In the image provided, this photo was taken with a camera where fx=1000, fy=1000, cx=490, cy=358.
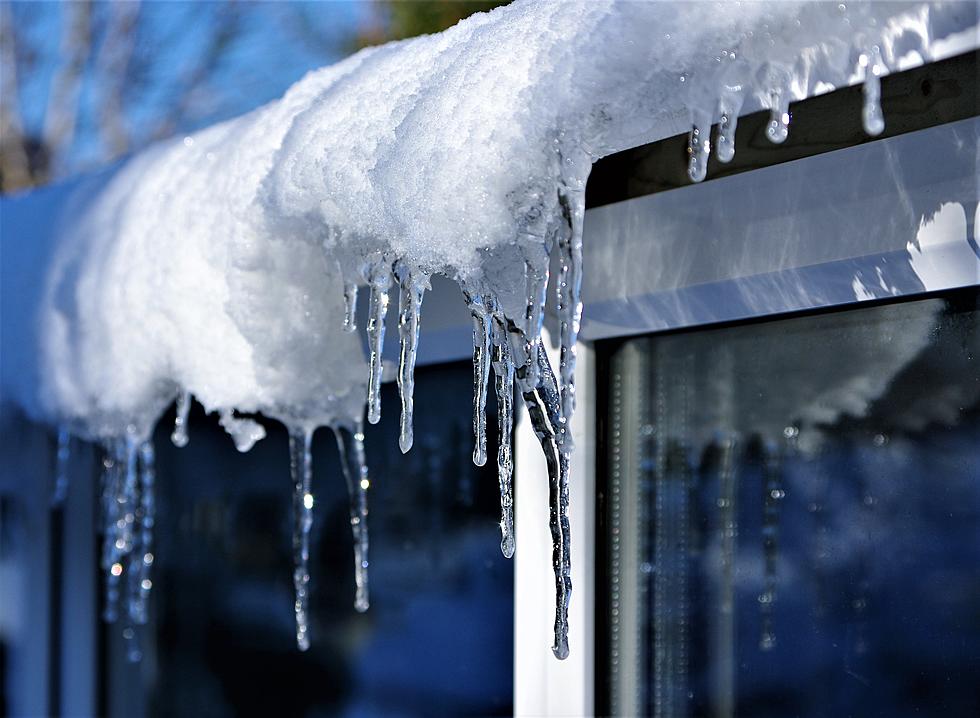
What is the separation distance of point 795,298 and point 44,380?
5.88ft

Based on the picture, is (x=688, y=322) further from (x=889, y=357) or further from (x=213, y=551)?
(x=213, y=551)

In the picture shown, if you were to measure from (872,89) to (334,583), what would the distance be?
1772 mm

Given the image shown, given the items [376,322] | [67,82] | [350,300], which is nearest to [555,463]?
[376,322]

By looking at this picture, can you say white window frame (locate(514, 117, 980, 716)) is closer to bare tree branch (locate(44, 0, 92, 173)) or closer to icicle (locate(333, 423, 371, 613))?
icicle (locate(333, 423, 371, 613))

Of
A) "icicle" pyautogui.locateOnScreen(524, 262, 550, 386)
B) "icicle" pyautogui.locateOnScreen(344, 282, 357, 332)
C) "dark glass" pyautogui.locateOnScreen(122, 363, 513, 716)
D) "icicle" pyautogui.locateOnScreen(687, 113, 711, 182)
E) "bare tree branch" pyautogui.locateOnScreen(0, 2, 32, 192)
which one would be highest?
"bare tree branch" pyautogui.locateOnScreen(0, 2, 32, 192)

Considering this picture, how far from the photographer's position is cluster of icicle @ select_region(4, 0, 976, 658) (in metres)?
1.07

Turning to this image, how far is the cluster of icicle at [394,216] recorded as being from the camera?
1069 mm

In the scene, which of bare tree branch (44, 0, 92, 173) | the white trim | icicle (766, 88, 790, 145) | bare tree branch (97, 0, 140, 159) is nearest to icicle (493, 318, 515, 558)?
the white trim

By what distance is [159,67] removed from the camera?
1005 cm

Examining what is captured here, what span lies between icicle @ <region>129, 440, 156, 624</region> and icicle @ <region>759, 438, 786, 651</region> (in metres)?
1.52

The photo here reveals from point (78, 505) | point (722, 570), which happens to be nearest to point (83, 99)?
point (78, 505)

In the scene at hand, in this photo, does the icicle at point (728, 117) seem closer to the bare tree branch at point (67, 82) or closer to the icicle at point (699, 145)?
the icicle at point (699, 145)

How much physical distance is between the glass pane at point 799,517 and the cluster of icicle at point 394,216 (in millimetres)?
330

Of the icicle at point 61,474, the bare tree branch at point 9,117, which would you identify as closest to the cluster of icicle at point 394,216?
the icicle at point 61,474
